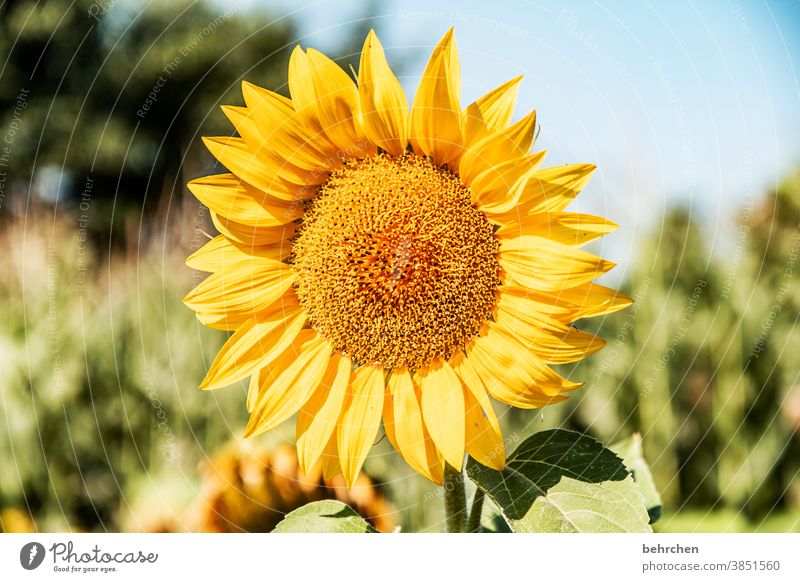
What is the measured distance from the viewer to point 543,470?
0.68 metres

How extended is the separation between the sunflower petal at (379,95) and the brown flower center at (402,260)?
42mm

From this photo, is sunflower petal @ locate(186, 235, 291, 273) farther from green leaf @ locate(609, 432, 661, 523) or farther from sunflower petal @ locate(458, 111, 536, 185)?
green leaf @ locate(609, 432, 661, 523)

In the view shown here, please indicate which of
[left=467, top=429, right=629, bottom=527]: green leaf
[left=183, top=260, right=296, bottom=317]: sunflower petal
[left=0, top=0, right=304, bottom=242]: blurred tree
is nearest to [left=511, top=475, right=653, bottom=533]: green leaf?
[left=467, top=429, right=629, bottom=527]: green leaf

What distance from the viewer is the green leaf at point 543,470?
662mm

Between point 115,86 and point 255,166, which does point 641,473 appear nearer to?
point 255,166

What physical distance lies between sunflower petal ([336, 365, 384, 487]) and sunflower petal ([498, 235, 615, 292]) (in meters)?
0.18

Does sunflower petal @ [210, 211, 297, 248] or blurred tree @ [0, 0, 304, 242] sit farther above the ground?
blurred tree @ [0, 0, 304, 242]

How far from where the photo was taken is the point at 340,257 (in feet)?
2.35

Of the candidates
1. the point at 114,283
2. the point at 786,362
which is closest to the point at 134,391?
the point at 114,283

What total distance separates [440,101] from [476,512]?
1.39 ft

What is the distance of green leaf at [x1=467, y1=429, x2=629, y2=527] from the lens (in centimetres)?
66

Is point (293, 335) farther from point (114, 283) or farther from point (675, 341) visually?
point (675, 341)

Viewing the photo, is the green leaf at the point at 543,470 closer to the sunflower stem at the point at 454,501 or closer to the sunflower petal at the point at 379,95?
the sunflower stem at the point at 454,501

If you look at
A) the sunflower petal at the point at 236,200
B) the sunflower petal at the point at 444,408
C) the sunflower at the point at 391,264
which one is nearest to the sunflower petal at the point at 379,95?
the sunflower at the point at 391,264
